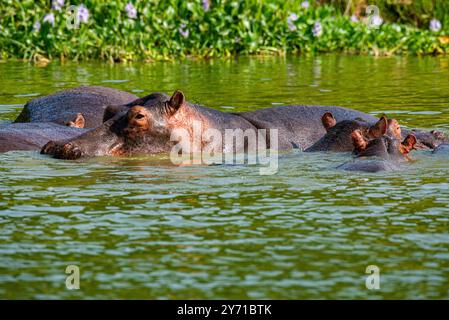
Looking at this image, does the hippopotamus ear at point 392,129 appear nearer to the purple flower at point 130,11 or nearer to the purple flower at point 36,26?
the purple flower at point 130,11

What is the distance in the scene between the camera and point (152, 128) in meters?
9.02

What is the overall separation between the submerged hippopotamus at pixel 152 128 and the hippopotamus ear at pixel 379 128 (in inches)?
49.9

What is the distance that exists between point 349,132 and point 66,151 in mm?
2254

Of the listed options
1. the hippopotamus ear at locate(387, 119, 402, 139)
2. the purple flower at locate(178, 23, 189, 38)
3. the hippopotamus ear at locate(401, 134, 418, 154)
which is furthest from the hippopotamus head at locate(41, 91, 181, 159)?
the purple flower at locate(178, 23, 189, 38)

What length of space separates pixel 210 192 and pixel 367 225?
1.38m

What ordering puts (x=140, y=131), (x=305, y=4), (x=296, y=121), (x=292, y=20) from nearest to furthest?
(x=140, y=131) < (x=296, y=121) < (x=292, y=20) < (x=305, y=4)

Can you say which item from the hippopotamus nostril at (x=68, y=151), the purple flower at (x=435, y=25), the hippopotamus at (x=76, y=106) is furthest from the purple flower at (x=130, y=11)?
the hippopotamus nostril at (x=68, y=151)

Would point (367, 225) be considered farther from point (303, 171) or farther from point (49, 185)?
point (49, 185)

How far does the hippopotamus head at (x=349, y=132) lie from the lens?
8.49 m

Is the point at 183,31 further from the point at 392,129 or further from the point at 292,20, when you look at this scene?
the point at 392,129

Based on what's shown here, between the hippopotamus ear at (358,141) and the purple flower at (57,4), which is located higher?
the purple flower at (57,4)

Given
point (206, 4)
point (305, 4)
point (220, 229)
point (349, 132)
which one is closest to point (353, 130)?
point (349, 132)

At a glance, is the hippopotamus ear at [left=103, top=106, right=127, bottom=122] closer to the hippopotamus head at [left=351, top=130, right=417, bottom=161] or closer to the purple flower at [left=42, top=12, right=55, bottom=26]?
the hippopotamus head at [left=351, top=130, right=417, bottom=161]

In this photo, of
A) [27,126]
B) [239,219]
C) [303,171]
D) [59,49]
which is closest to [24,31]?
[59,49]
